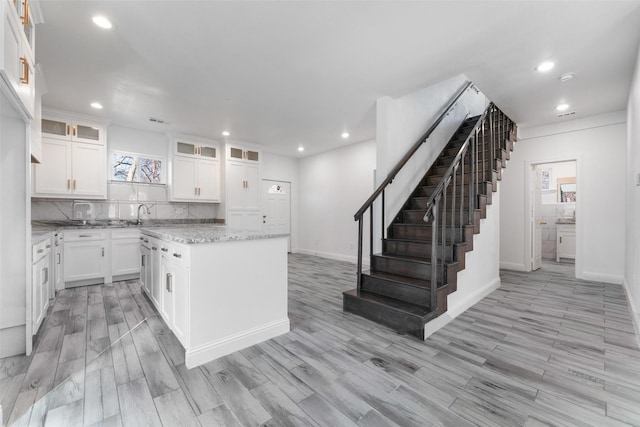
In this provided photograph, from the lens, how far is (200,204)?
19.0 feet

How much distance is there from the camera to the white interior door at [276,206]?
7023 mm

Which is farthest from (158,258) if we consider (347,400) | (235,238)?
(347,400)

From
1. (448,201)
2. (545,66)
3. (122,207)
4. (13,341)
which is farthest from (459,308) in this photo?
(122,207)

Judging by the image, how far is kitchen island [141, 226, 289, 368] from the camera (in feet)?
6.64

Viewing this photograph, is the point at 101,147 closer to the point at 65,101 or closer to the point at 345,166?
the point at 65,101

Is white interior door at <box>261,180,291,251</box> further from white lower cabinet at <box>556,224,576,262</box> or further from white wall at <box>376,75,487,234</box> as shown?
white lower cabinet at <box>556,224,576,262</box>

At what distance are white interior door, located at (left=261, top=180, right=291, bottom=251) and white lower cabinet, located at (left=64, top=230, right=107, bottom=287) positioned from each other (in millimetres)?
3278

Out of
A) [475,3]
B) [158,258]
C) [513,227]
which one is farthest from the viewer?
[513,227]

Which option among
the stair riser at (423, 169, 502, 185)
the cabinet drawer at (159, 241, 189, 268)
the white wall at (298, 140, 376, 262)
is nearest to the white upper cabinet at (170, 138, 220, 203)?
the white wall at (298, 140, 376, 262)

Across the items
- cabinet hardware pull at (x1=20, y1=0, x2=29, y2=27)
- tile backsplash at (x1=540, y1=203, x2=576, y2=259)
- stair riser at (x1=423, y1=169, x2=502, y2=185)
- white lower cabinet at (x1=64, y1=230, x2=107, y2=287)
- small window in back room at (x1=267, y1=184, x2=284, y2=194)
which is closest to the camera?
cabinet hardware pull at (x1=20, y1=0, x2=29, y2=27)

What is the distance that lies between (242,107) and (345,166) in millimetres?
2917

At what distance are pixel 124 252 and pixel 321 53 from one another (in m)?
4.15

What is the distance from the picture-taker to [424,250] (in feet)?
10.3

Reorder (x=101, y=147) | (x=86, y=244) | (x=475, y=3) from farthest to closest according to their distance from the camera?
(x=101, y=147) < (x=86, y=244) < (x=475, y=3)
